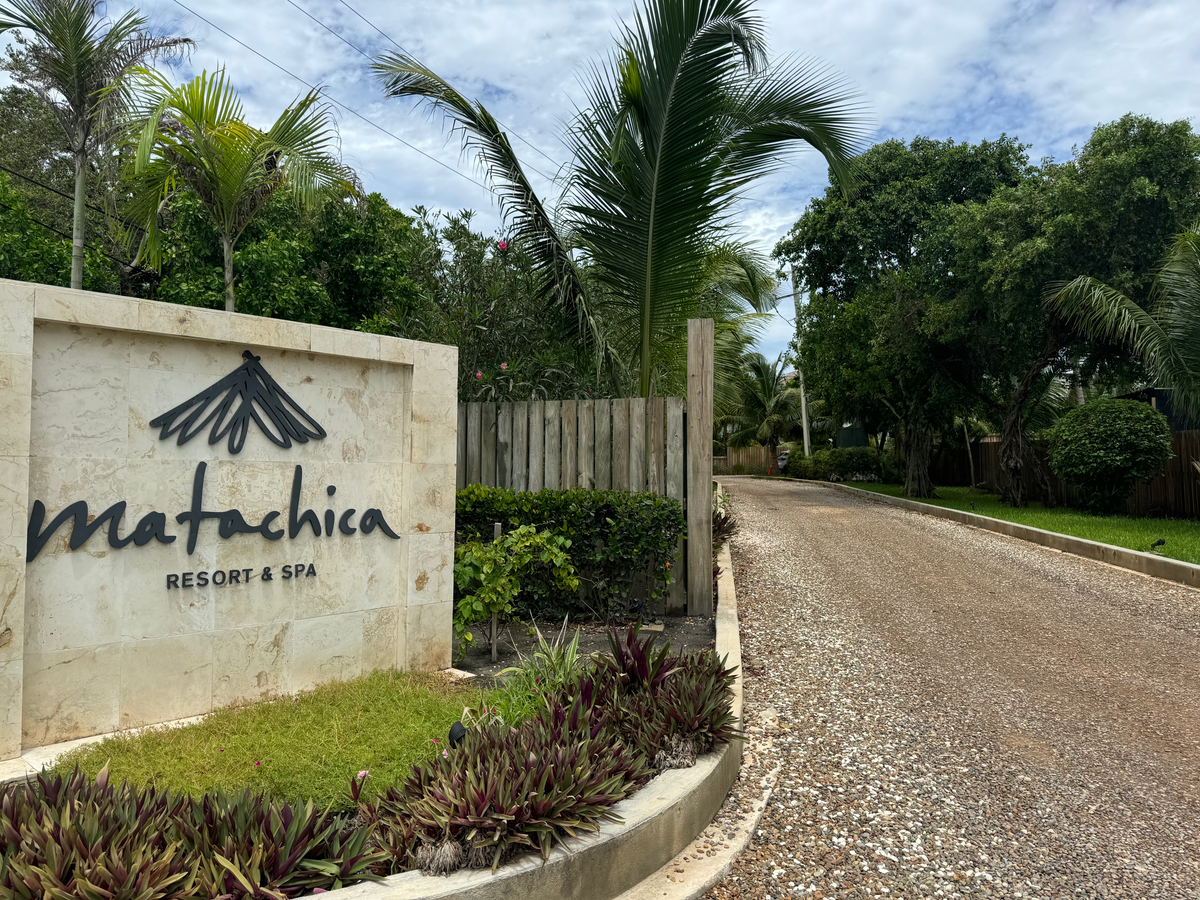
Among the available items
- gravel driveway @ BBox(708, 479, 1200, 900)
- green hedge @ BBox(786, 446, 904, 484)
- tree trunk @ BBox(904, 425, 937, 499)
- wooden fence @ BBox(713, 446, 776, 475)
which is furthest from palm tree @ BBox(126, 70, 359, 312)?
wooden fence @ BBox(713, 446, 776, 475)

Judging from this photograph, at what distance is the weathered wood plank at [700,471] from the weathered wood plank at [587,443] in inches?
37.3

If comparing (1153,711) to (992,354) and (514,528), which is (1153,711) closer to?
(514,528)

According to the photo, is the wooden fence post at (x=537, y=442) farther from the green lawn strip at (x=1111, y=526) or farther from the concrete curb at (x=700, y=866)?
the green lawn strip at (x=1111, y=526)

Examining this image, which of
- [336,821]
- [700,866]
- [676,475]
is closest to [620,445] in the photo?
[676,475]

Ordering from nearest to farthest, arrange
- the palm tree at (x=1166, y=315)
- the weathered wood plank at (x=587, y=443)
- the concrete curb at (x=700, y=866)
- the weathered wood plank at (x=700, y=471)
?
1. the concrete curb at (x=700, y=866)
2. the weathered wood plank at (x=700, y=471)
3. the weathered wood plank at (x=587, y=443)
4. the palm tree at (x=1166, y=315)

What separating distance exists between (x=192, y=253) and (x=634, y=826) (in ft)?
29.9

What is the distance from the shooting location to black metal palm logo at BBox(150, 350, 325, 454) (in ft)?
13.3

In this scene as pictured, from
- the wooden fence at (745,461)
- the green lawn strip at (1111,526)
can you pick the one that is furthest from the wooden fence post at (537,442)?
the wooden fence at (745,461)

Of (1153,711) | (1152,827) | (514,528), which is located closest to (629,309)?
(514,528)

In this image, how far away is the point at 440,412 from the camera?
5.23 meters

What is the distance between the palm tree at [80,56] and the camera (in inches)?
285

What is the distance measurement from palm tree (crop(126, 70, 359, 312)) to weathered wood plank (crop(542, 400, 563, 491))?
114 inches

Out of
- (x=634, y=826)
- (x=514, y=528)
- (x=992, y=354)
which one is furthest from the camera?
(x=992, y=354)

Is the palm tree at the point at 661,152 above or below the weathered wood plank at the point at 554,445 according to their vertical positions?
above
